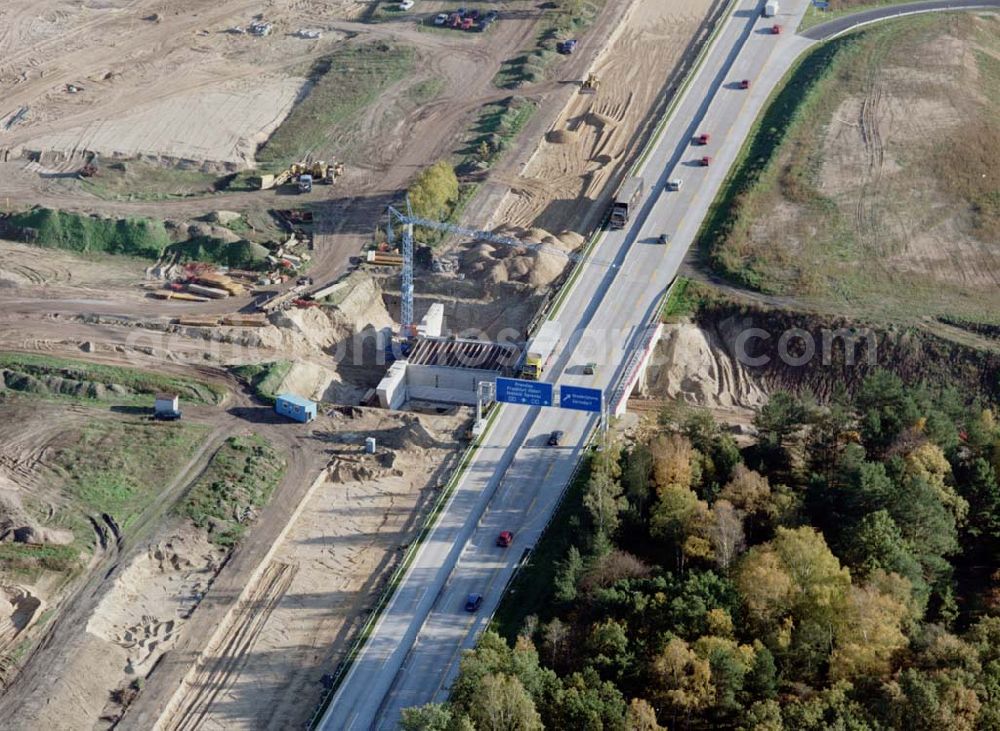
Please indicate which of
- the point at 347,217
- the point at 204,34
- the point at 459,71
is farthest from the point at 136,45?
the point at 347,217

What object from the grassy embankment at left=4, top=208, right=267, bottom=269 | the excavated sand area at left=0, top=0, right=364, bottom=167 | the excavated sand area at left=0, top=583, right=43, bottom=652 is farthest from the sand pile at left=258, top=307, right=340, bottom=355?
the excavated sand area at left=0, top=0, right=364, bottom=167

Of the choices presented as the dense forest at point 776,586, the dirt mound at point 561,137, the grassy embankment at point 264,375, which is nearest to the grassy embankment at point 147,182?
the grassy embankment at point 264,375

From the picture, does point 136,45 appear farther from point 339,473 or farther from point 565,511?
point 565,511

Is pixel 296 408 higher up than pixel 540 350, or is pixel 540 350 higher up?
pixel 296 408

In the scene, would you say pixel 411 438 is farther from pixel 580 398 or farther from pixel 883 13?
pixel 883 13

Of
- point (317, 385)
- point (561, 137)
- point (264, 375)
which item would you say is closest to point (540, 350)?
point (317, 385)

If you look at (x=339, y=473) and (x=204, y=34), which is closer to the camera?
(x=339, y=473)

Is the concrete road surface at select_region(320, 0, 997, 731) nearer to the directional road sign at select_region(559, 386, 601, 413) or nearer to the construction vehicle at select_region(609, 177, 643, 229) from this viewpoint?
the construction vehicle at select_region(609, 177, 643, 229)
